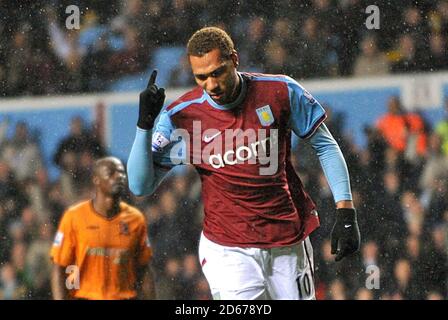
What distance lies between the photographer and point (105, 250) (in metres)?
3.40

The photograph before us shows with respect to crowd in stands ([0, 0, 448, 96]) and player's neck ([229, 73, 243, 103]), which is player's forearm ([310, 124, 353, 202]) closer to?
player's neck ([229, 73, 243, 103])

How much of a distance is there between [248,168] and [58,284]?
3.49 feet

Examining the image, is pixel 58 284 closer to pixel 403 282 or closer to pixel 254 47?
pixel 254 47

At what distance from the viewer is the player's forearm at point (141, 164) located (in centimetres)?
269

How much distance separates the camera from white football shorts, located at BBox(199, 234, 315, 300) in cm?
267

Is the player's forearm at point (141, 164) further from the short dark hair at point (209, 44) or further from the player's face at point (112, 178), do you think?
the player's face at point (112, 178)

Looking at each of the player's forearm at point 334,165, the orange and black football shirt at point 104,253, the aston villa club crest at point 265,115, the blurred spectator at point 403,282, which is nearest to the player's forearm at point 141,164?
the aston villa club crest at point 265,115

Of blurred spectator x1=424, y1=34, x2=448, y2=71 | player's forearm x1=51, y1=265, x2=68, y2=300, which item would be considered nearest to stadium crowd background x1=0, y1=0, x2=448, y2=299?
blurred spectator x1=424, y1=34, x2=448, y2=71

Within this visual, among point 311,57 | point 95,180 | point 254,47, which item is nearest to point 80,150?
point 95,180

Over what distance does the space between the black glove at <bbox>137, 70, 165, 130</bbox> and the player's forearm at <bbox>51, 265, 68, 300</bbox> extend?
0.98 m

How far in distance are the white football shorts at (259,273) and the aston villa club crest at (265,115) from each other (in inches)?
15.7

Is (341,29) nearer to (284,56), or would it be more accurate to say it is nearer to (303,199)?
(284,56)

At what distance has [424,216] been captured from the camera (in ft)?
11.4
